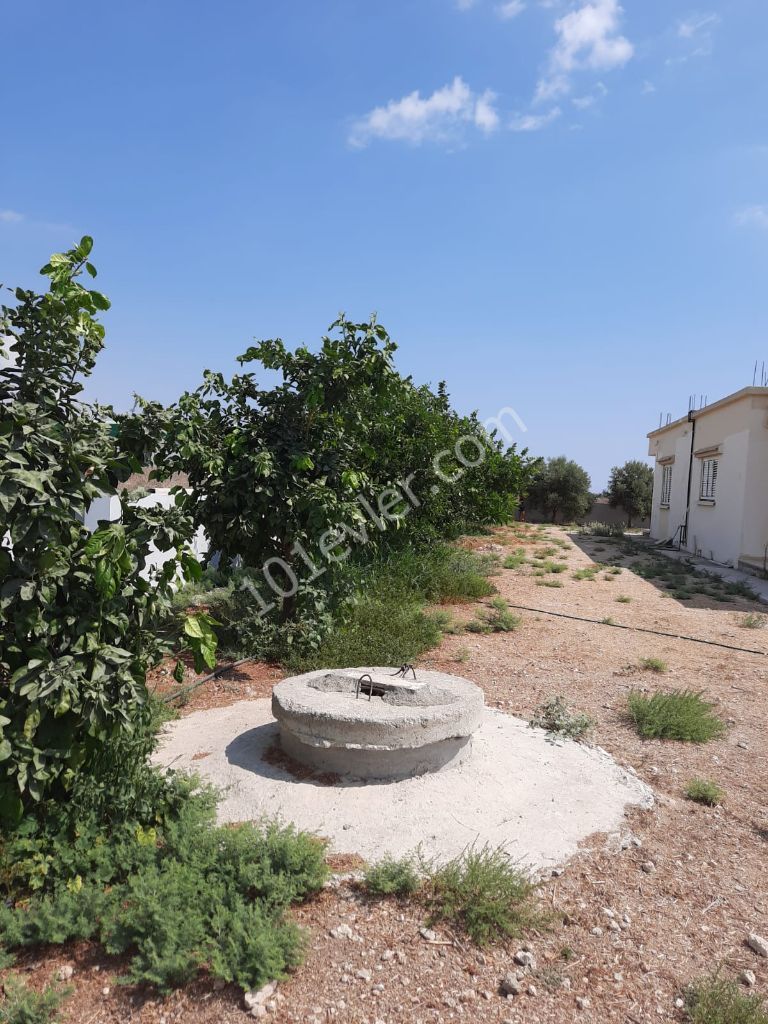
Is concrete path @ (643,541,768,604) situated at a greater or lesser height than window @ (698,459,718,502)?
lesser

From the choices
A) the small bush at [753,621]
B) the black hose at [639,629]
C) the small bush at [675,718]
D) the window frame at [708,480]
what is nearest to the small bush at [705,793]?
the small bush at [675,718]

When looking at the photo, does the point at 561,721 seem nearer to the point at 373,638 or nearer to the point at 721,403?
the point at 373,638

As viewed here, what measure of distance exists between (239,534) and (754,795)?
185 inches

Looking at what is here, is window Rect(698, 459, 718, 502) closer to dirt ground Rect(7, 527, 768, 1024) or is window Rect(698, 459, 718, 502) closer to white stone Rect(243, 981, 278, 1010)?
dirt ground Rect(7, 527, 768, 1024)

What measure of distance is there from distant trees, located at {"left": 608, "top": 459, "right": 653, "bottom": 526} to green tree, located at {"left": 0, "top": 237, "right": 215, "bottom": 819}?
34.1 m

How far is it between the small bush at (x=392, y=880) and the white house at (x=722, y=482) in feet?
47.2

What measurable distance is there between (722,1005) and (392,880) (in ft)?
4.54

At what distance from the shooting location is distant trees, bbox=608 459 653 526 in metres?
33.7

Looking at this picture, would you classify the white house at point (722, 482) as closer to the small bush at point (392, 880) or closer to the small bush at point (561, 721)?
the small bush at point (561, 721)

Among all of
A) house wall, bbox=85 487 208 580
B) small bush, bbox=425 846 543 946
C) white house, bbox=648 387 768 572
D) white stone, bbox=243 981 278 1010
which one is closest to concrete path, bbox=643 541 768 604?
white house, bbox=648 387 768 572

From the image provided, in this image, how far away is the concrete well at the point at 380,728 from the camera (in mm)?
3898

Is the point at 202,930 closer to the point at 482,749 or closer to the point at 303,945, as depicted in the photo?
the point at 303,945

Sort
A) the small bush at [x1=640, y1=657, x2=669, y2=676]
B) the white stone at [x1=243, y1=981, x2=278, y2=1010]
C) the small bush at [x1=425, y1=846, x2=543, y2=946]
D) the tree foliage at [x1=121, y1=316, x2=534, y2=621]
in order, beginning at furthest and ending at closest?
the small bush at [x1=640, y1=657, x2=669, y2=676]
the tree foliage at [x1=121, y1=316, x2=534, y2=621]
the small bush at [x1=425, y1=846, x2=543, y2=946]
the white stone at [x1=243, y1=981, x2=278, y2=1010]

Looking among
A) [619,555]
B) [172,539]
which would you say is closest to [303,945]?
[172,539]
